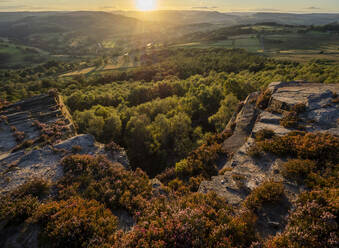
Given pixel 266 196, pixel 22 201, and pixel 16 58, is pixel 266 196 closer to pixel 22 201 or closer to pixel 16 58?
pixel 22 201

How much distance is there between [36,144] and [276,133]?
59.8ft

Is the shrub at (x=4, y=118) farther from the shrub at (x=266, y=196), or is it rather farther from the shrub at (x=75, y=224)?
the shrub at (x=266, y=196)

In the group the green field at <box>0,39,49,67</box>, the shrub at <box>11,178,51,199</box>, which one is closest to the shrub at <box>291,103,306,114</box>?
the shrub at <box>11,178,51,199</box>

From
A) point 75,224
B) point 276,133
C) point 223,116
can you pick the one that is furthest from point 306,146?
point 223,116

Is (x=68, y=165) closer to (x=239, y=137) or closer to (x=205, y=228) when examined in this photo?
(x=205, y=228)

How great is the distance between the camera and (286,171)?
9.00 m

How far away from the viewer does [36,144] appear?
14297mm

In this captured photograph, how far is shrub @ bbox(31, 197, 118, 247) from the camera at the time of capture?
7.09 meters

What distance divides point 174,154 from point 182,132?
3298mm

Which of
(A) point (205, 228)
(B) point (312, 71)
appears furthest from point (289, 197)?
(B) point (312, 71)

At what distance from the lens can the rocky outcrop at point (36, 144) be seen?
11117 millimetres

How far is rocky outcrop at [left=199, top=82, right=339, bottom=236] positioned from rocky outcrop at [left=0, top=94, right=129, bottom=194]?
301 inches

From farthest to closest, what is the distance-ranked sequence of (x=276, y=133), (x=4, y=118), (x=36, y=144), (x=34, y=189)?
(x=4, y=118)
(x=36, y=144)
(x=276, y=133)
(x=34, y=189)

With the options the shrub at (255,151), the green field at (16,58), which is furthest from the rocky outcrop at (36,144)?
the green field at (16,58)
